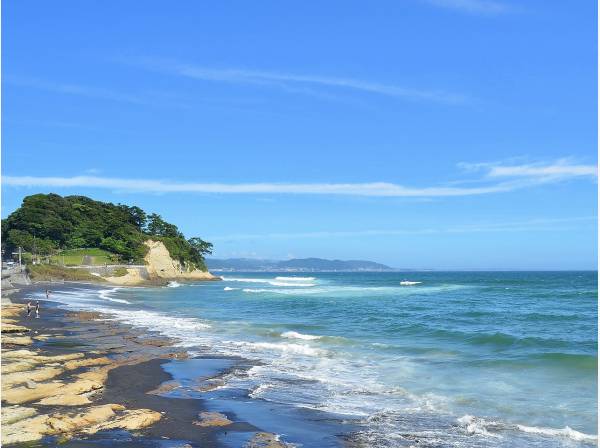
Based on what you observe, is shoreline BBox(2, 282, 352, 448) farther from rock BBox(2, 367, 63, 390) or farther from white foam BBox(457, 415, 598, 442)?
white foam BBox(457, 415, 598, 442)

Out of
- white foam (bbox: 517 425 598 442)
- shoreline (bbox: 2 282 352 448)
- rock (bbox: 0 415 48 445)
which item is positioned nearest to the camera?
rock (bbox: 0 415 48 445)

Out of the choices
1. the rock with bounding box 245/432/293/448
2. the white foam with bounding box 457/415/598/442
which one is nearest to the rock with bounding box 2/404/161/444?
the rock with bounding box 245/432/293/448

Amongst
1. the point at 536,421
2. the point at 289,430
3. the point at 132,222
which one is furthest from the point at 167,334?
the point at 132,222

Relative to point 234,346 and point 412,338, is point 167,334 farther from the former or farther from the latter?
point 412,338

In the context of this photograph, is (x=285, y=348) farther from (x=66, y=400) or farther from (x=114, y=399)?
(x=66, y=400)

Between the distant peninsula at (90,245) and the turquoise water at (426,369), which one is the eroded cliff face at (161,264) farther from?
the turquoise water at (426,369)

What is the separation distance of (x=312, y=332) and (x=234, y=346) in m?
6.01

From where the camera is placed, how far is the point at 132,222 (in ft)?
378

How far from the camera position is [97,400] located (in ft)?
40.2

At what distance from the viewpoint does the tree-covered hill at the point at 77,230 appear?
91312mm

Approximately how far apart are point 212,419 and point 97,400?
285 cm

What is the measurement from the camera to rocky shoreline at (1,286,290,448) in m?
9.74

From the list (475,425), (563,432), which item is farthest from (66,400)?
(563,432)

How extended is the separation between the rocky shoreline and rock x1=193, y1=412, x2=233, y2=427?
0.8 inches
